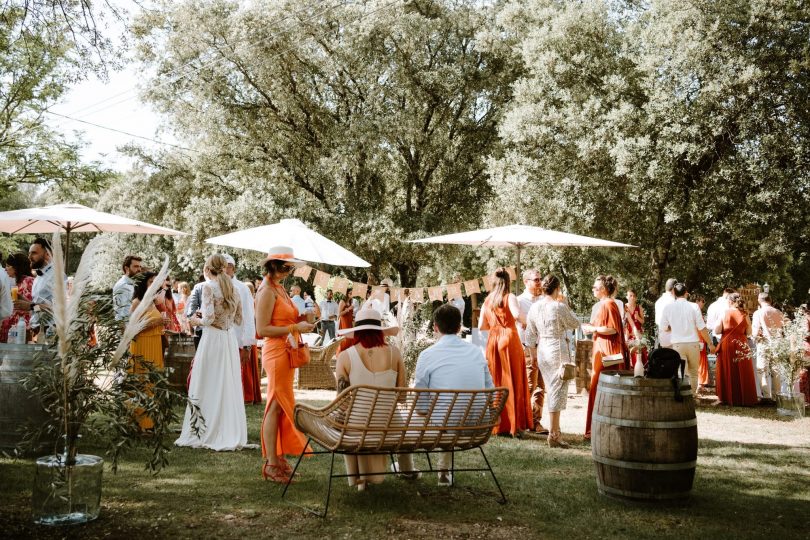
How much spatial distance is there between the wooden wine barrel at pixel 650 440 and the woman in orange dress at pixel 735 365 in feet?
22.8

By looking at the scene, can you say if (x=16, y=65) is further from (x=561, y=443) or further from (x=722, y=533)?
(x=722, y=533)

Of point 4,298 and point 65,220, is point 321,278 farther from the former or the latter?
point 4,298

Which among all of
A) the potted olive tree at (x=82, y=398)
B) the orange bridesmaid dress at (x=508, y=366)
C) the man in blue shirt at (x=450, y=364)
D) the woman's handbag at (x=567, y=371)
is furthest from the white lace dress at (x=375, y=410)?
the orange bridesmaid dress at (x=508, y=366)

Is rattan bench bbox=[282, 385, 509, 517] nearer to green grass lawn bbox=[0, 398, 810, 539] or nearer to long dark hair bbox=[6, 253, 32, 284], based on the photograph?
green grass lawn bbox=[0, 398, 810, 539]

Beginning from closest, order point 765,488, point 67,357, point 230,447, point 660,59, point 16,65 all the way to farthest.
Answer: point 67,357 < point 765,488 < point 230,447 < point 660,59 < point 16,65

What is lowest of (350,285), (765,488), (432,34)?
(765,488)

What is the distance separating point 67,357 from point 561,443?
516cm

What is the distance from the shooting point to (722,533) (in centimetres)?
449

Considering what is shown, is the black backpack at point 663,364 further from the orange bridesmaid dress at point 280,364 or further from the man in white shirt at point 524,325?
the man in white shirt at point 524,325

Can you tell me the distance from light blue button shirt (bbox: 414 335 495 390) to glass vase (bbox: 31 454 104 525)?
2388 mm

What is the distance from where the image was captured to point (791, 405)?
984 cm

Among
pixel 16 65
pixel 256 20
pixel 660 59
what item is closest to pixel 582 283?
pixel 660 59

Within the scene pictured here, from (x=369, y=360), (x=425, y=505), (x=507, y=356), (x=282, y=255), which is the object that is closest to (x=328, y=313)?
(x=507, y=356)

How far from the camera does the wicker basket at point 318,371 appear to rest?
477 inches
